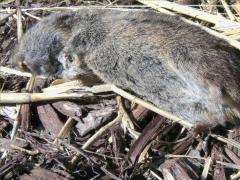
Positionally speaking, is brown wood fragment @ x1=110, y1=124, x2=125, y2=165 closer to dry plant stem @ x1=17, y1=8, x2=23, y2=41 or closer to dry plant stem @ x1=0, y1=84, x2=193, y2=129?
dry plant stem @ x1=0, y1=84, x2=193, y2=129

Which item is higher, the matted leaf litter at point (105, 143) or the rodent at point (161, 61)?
the rodent at point (161, 61)

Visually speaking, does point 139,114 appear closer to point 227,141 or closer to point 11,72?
point 227,141

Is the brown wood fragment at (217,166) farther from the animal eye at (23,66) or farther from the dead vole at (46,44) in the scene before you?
the animal eye at (23,66)

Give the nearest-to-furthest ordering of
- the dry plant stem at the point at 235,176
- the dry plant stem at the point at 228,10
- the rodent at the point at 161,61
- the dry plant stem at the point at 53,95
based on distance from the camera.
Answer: the rodent at the point at 161,61
the dry plant stem at the point at 235,176
the dry plant stem at the point at 53,95
the dry plant stem at the point at 228,10

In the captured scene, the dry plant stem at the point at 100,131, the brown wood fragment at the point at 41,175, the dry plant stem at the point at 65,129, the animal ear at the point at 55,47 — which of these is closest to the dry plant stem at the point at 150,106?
the dry plant stem at the point at 100,131

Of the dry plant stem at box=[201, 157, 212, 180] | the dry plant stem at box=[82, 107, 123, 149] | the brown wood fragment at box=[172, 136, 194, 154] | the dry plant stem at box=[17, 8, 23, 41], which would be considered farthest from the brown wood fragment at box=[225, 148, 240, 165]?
the dry plant stem at box=[17, 8, 23, 41]

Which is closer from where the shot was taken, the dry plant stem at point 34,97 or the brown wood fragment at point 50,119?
the brown wood fragment at point 50,119

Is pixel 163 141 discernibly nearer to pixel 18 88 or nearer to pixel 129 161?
pixel 129 161
